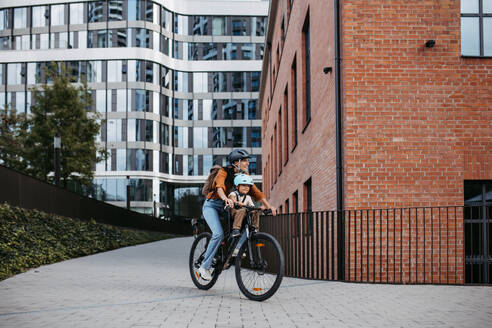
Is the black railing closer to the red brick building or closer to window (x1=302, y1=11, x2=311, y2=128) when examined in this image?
the red brick building

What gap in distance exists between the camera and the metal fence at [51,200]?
44.8 ft

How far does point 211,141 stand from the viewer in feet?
198

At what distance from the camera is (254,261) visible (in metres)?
6.68

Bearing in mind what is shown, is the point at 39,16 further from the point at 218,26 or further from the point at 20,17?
the point at 218,26

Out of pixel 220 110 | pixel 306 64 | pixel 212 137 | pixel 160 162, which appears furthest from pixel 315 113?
pixel 220 110

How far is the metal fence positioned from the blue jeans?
7418 mm

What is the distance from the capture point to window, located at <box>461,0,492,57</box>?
10.4 meters

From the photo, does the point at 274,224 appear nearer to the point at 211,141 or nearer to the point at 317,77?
the point at 317,77

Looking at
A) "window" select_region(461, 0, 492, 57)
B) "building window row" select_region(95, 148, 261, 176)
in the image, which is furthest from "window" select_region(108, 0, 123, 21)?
"window" select_region(461, 0, 492, 57)

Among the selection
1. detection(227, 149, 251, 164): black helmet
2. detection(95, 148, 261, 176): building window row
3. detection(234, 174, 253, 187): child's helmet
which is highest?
detection(95, 148, 261, 176): building window row

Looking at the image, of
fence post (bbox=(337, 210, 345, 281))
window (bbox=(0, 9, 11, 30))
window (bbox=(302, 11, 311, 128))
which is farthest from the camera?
window (bbox=(0, 9, 11, 30))

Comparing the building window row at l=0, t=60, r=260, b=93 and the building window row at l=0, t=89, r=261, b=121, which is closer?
the building window row at l=0, t=89, r=261, b=121

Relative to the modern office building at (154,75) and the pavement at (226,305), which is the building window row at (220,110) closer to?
the modern office building at (154,75)

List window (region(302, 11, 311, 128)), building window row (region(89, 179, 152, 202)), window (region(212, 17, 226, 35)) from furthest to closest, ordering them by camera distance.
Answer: window (region(212, 17, 226, 35))
building window row (region(89, 179, 152, 202))
window (region(302, 11, 311, 128))
